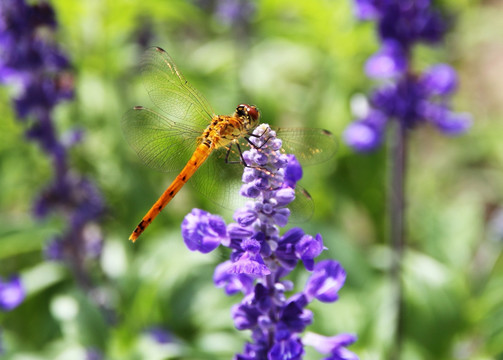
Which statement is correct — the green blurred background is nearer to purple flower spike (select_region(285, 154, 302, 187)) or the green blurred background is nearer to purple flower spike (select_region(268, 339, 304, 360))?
purple flower spike (select_region(268, 339, 304, 360))

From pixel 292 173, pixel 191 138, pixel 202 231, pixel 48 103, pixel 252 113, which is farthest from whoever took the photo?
pixel 48 103

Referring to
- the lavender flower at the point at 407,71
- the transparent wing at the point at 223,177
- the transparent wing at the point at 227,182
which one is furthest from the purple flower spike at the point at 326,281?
the lavender flower at the point at 407,71

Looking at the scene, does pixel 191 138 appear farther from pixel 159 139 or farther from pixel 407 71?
pixel 407 71

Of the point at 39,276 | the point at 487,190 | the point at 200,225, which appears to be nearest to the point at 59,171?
the point at 39,276

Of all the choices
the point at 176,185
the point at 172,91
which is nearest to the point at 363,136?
the point at 172,91

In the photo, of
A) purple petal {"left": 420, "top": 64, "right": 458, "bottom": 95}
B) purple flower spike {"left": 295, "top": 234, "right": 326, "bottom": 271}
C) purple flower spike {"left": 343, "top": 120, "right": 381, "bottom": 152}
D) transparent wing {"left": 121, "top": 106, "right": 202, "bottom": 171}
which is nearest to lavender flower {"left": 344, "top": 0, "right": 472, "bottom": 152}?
purple petal {"left": 420, "top": 64, "right": 458, "bottom": 95}
